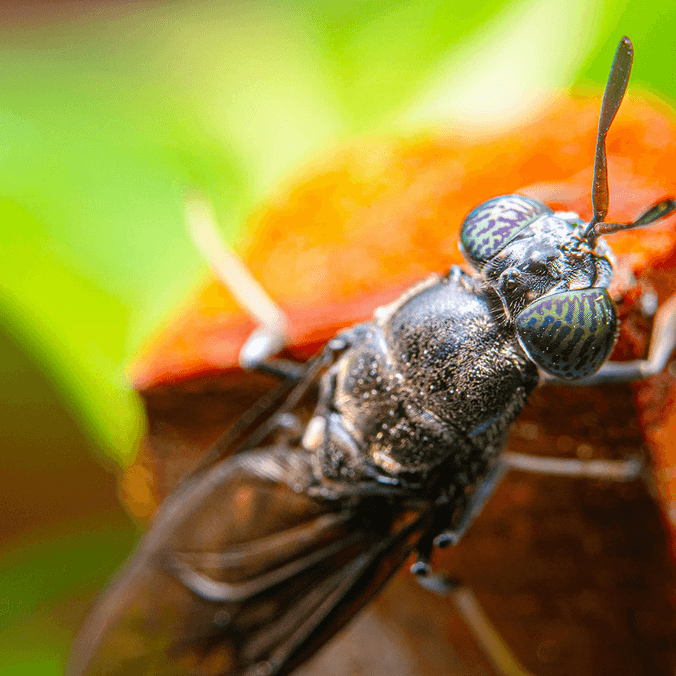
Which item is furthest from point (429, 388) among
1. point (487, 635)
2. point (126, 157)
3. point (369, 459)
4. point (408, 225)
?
point (126, 157)

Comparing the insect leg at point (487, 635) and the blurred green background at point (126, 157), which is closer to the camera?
the insect leg at point (487, 635)

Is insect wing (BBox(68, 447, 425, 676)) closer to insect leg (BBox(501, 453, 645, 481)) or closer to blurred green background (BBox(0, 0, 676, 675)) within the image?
→ insect leg (BBox(501, 453, 645, 481))

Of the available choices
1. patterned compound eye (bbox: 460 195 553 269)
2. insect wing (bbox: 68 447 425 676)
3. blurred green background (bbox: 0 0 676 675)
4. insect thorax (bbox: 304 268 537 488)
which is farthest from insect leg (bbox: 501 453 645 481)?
blurred green background (bbox: 0 0 676 675)

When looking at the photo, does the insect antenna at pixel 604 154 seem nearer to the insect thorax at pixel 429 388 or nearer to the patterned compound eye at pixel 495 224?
the patterned compound eye at pixel 495 224

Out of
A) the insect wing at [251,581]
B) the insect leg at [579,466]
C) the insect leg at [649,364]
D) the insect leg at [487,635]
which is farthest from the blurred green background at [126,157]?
the insect leg at [487,635]

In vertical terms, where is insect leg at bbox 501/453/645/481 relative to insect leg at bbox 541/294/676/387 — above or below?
below

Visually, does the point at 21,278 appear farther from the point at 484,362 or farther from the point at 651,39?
the point at 651,39

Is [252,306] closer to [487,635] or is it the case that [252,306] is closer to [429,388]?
[429,388]
